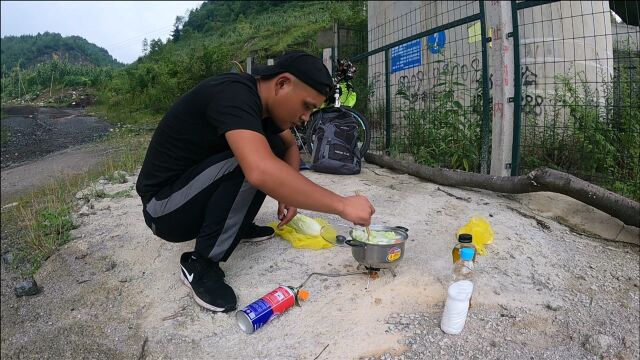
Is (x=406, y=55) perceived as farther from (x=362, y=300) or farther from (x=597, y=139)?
(x=362, y=300)

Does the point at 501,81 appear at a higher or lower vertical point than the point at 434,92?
lower

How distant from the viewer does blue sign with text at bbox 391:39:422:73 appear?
575 cm

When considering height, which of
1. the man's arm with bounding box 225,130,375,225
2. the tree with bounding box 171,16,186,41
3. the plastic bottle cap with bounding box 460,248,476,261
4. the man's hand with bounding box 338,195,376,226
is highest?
the tree with bounding box 171,16,186,41

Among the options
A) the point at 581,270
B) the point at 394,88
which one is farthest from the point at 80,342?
the point at 394,88

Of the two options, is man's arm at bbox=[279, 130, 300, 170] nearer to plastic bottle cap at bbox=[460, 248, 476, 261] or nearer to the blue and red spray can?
the blue and red spray can

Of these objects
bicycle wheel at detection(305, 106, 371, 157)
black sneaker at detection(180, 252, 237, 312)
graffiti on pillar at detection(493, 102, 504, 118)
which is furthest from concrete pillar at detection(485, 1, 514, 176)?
black sneaker at detection(180, 252, 237, 312)

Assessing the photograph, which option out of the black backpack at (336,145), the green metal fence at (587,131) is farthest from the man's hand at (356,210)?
the black backpack at (336,145)

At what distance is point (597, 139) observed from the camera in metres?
3.93

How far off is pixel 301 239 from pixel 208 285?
695 millimetres

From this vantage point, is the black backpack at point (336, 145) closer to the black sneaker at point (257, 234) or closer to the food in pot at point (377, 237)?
the black sneaker at point (257, 234)

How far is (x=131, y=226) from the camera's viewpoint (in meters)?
3.31

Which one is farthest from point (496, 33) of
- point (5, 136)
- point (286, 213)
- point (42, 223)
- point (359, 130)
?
point (5, 136)

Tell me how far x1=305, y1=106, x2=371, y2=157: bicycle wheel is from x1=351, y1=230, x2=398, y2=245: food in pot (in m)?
2.77

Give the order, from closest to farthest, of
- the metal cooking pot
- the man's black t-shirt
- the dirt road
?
the man's black t-shirt < the metal cooking pot < the dirt road
